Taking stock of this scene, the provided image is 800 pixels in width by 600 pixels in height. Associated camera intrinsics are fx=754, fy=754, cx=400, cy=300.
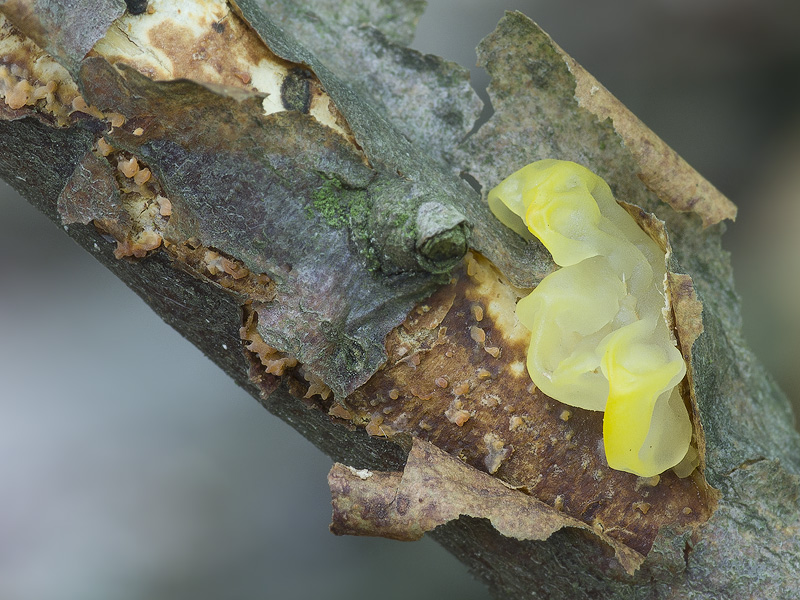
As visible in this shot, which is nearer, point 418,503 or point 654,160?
point 418,503

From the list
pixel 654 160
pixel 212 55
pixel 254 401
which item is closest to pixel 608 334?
pixel 654 160

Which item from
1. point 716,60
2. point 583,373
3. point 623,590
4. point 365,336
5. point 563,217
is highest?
point 716,60

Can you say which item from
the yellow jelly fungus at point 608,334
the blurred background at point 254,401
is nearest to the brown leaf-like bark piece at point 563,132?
the yellow jelly fungus at point 608,334

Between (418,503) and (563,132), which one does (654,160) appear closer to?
(563,132)

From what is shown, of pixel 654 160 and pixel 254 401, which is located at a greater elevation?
pixel 654 160

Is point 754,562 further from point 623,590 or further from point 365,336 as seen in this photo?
point 365,336

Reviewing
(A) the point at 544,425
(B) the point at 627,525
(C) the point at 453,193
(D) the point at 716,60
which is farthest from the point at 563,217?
(D) the point at 716,60
